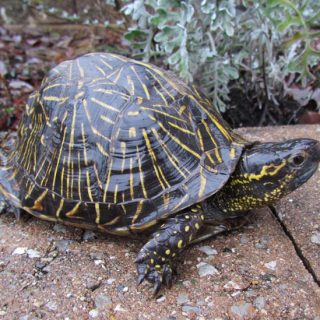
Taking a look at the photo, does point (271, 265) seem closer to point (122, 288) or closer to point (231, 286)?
point (231, 286)

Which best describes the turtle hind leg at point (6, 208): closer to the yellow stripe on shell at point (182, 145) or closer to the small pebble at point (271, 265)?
the yellow stripe on shell at point (182, 145)

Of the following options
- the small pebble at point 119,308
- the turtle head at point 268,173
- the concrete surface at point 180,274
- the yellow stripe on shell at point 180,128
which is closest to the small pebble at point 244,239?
the concrete surface at point 180,274

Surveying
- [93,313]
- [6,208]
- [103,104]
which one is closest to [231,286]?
[93,313]

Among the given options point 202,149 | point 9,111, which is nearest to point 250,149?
point 202,149

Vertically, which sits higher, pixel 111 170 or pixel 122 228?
pixel 111 170

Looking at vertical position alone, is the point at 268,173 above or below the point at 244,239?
above

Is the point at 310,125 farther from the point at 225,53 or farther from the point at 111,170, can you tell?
the point at 111,170
